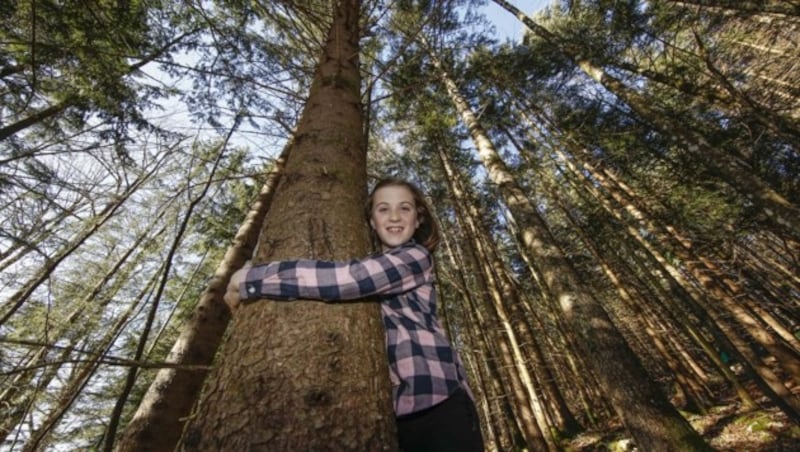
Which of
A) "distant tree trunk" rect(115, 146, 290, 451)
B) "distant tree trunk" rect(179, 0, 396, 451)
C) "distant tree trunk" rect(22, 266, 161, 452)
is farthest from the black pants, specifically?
"distant tree trunk" rect(115, 146, 290, 451)

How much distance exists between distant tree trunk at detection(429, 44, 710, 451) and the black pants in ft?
11.1

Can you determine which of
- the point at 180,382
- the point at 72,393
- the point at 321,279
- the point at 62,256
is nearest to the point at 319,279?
the point at 321,279

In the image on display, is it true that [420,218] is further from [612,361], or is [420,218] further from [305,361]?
[612,361]

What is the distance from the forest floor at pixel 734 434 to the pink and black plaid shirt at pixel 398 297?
9108 millimetres

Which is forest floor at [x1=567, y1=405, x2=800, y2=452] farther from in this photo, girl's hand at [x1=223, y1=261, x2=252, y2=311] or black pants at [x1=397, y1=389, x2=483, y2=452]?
girl's hand at [x1=223, y1=261, x2=252, y2=311]

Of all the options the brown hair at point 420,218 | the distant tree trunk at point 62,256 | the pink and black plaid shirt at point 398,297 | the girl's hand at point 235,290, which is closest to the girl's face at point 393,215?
the brown hair at point 420,218

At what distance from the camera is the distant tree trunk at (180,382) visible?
2121mm

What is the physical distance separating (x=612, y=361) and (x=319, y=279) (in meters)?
4.39

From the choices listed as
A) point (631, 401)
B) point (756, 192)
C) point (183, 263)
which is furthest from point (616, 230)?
point (183, 263)

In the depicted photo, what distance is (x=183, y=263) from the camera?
14258 millimetres

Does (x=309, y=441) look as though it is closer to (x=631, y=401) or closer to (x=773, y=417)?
(x=631, y=401)

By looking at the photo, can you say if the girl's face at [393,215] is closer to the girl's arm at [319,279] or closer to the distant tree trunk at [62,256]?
the girl's arm at [319,279]

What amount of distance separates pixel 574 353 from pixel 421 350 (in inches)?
539

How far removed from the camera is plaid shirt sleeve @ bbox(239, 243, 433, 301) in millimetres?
1200
